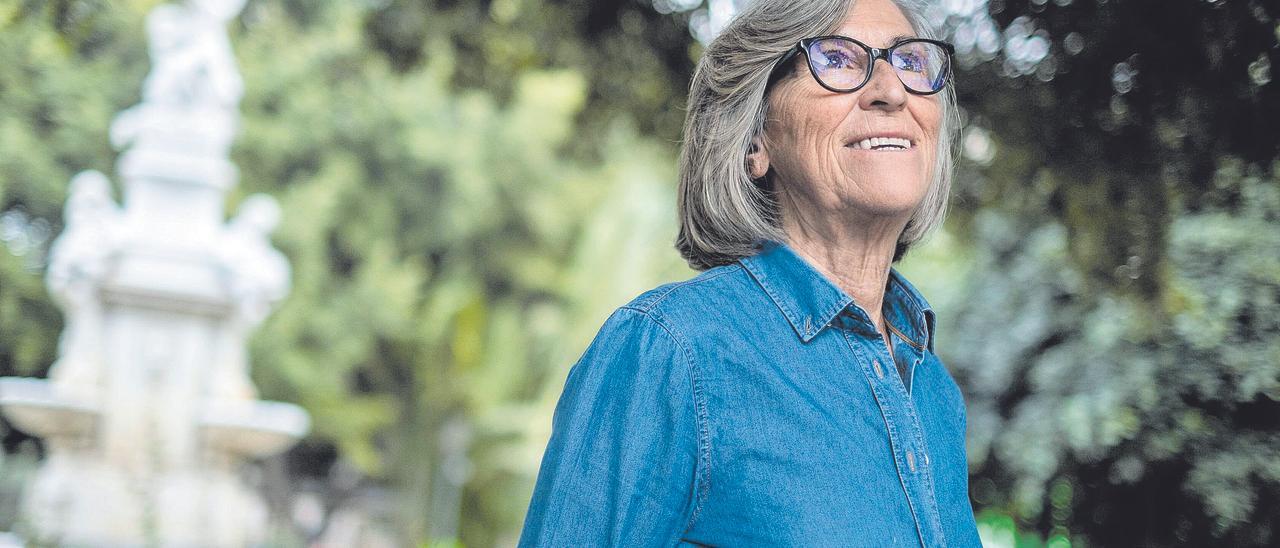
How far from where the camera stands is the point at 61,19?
3646 mm

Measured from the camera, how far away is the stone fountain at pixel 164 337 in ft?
34.5

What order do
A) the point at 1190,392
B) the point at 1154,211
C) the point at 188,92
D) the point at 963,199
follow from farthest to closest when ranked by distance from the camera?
1. the point at 188,92
2. the point at 963,199
3. the point at 1154,211
4. the point at 1190,392

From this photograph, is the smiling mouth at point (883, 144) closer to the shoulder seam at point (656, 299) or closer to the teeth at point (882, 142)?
the teeth at point (882, 142)

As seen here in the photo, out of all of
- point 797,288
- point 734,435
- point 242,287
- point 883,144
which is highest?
point 242,287

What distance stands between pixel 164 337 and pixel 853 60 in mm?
9847

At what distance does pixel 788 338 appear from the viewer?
1700 mm

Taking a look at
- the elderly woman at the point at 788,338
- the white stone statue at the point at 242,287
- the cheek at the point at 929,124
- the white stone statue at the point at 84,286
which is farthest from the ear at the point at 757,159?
the white stone statue at the point at 84,286

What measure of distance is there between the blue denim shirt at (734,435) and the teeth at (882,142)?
0.23 meters

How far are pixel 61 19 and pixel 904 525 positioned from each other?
295cm

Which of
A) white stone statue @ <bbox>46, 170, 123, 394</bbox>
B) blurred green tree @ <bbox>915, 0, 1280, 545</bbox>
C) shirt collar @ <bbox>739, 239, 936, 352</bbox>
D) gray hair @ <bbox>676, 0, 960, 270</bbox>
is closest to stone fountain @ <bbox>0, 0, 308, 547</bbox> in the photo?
white stone statue @ <bbox>46, 170, 123, 394</bbox>

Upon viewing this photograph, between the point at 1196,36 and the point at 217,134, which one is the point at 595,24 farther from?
the point at 217,134

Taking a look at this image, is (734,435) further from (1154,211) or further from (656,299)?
(1154,211)

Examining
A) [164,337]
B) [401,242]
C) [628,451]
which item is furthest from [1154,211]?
[401,242]

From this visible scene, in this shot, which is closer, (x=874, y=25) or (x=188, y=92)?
(x=874, y=25)
